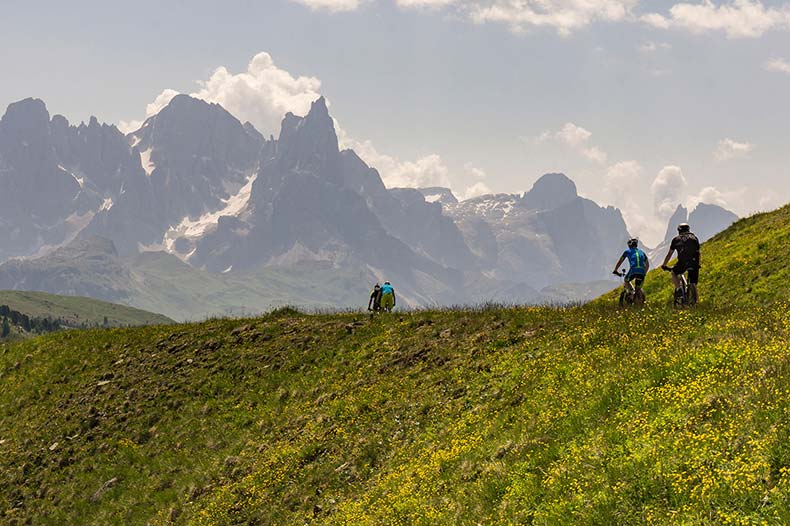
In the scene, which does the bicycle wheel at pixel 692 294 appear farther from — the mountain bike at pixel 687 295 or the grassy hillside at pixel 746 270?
the grassy hillside at pixel 746 270

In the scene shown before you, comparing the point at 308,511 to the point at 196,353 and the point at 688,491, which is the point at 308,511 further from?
the point at 196,353

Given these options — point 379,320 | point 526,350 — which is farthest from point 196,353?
point 526,350

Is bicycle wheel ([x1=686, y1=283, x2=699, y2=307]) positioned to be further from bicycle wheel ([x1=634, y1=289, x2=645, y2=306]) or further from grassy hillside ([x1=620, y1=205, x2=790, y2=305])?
grassy hillside ([x1=620, y1=205, x2=790, y2=305])

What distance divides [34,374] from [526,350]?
2950 cm

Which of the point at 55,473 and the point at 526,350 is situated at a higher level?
the point at 526,350

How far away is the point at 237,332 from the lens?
3472 centimetres

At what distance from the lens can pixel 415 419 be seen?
1983cm

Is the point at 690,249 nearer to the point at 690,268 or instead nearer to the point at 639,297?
the point at 690,268

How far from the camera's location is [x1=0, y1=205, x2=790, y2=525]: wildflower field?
10.7 m

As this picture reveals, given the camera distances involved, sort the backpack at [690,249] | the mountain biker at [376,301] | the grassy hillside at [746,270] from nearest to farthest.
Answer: the backpack at [690,249]
the grassy hillside at [746,270]
the mountain biker at [376,301]

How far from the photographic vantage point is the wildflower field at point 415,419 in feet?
35.1

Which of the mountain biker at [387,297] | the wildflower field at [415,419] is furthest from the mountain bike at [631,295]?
the mountain biker at [387,297]

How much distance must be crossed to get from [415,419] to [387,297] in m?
17.5

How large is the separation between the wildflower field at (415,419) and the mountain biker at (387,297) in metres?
3.91
